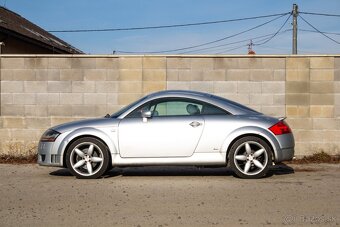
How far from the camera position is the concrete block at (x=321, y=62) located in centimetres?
1106

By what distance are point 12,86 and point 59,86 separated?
1.00 meters

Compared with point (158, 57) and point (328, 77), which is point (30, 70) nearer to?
point (158, 57)

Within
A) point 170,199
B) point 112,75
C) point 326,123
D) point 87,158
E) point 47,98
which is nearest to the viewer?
point 170,199

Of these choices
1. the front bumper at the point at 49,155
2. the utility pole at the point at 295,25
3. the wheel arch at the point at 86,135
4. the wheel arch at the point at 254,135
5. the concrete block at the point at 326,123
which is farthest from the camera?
the utility pole at the point at 295,25

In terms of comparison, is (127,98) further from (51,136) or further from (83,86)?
(51,136)

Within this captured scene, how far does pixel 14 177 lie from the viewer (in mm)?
8688

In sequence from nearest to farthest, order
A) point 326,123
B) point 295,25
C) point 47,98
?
point 326,123 < point 47,98 < point 295,25

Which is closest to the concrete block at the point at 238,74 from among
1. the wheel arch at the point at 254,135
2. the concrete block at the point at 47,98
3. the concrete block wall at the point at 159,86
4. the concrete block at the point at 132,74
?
the concrete block wall at the point at 159,86

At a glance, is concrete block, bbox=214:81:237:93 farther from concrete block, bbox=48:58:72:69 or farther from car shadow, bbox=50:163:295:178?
concrete block, bbox=48:58:72:69

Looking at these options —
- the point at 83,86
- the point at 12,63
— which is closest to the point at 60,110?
the point at 83,86

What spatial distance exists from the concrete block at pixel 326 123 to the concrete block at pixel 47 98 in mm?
5314

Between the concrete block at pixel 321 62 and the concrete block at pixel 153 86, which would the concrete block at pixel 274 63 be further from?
the concrete block at pixel 153 86

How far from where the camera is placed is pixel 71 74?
11.3m

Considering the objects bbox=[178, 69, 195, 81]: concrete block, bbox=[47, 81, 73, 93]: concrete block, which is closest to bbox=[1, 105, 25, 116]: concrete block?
bbox=[47, 81, 73, 93]: concrete block
